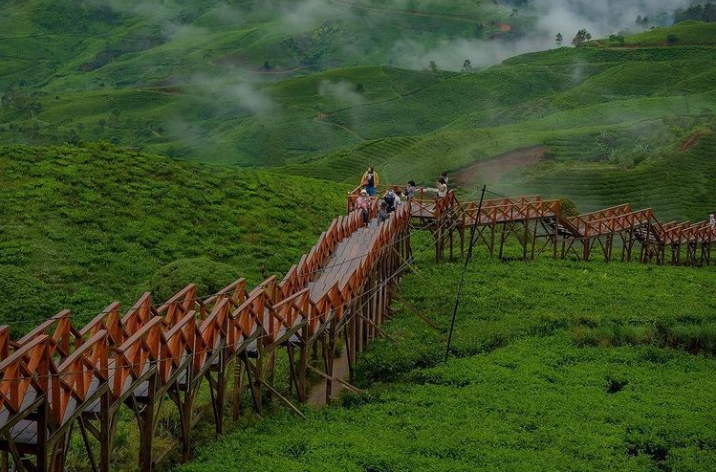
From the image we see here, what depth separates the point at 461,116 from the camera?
145 meters

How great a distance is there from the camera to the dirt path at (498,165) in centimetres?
7950

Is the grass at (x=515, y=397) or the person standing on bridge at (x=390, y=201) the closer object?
the grass at (x=515, y=397)

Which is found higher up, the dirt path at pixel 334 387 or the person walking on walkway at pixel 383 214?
the person walking on walkway at pixel 383 214

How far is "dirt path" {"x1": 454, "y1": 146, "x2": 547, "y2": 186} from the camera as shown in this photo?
79.5 m

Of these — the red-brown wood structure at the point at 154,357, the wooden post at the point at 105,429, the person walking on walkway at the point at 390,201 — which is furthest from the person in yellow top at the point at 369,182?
the wooden post at the point at 105,429

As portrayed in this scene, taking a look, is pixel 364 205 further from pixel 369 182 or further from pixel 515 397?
pixel 515 397

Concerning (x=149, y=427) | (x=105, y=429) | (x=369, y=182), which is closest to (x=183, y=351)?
(x=149, y=427)

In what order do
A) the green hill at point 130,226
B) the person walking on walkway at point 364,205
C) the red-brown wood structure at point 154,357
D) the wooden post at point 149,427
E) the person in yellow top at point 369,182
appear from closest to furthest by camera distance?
the red-brown wood structure at point 154,357 → the wooden post at point 149,427 → the green hill at point 130,226 → the person walking on walkway at point 364,205 → the person in yellow top at point 369,182

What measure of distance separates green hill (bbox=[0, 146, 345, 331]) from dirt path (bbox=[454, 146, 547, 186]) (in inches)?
1072

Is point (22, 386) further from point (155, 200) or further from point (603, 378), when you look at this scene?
point (155, 200)

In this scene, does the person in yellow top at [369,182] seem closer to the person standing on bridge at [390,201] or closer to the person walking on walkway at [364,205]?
the person walking on walkway at [364,205]

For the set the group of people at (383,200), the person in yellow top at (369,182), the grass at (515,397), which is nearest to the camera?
the grass at (515,397)

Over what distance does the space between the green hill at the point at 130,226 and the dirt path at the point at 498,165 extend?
27.2m

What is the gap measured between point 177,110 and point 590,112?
86.7 metres
